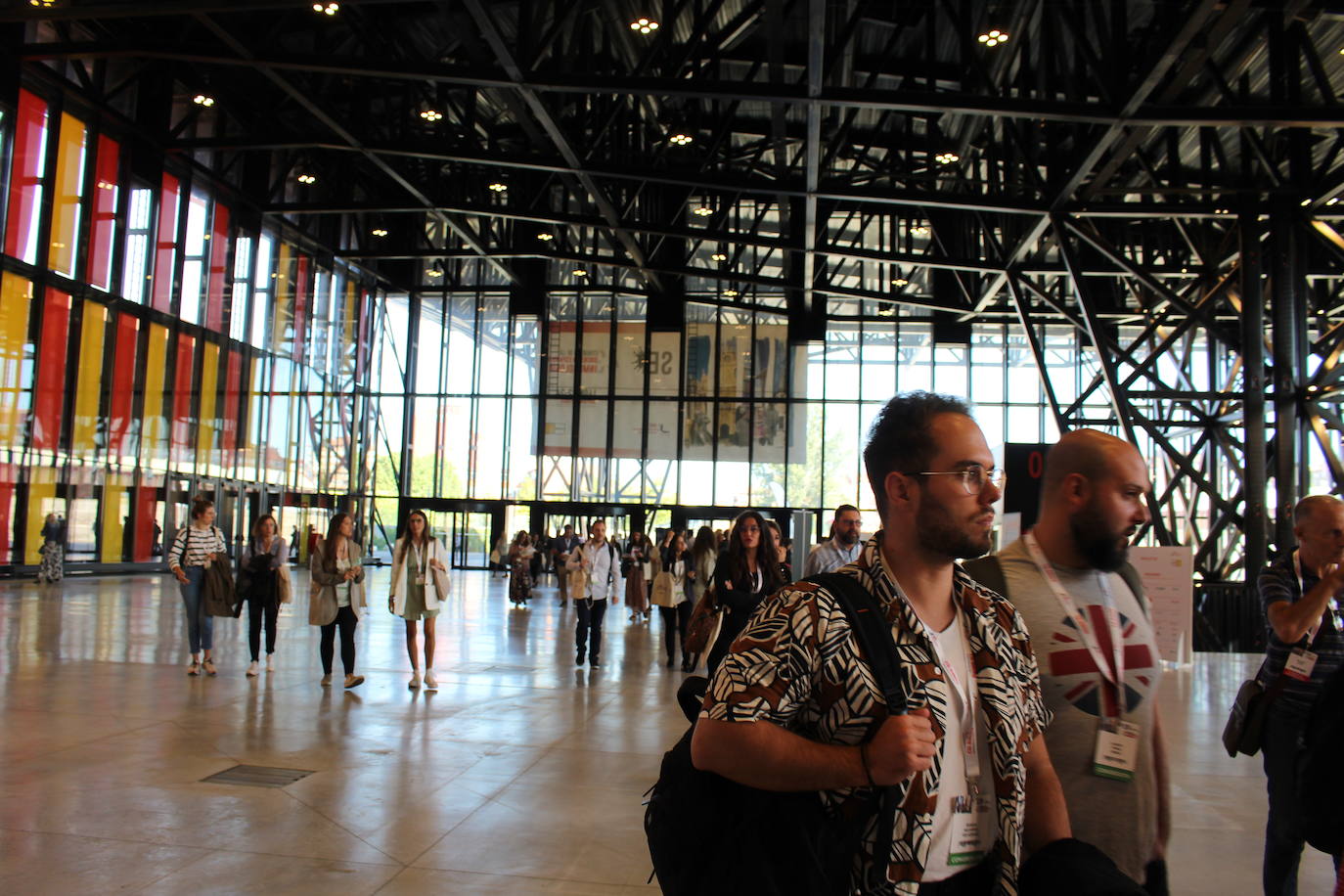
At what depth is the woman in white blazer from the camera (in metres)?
9.84

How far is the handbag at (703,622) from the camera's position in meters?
8.34

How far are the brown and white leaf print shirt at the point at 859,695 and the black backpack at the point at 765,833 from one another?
0.08ft

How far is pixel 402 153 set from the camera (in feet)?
67.9

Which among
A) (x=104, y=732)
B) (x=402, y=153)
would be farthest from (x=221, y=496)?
(x=104, y=732)

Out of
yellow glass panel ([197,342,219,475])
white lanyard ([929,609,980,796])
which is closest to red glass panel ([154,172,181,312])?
yellow glass panel ([197,342,219,475])

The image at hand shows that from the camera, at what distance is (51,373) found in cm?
2305

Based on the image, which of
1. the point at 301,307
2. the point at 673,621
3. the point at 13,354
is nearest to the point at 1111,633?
the point at 673,621

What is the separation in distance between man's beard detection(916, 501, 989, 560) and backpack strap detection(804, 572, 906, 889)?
0.64 ft

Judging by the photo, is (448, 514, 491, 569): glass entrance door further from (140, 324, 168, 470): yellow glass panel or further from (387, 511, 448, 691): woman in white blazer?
(387, 511, 448, 691): woman in white blazer

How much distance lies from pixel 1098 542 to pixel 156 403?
91.4ft

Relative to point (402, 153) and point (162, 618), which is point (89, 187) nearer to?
point (402, 153)

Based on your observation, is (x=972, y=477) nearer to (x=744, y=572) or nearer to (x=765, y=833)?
(x=765, y=833)

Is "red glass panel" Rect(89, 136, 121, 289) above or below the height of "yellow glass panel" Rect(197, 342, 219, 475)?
above

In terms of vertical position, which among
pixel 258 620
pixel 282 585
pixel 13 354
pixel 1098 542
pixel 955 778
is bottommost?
pixel 258 620
